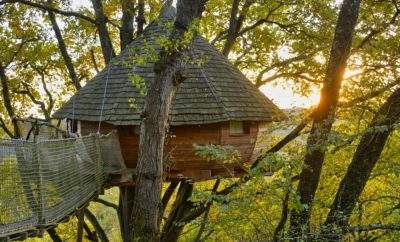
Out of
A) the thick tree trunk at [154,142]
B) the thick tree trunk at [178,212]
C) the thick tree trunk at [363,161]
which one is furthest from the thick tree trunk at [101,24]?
the thick tree trunk at [363,161]

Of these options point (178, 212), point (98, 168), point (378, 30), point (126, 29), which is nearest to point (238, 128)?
point (178, 212)

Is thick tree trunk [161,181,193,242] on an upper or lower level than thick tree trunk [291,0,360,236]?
lower

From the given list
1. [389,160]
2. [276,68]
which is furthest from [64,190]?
[276,68]

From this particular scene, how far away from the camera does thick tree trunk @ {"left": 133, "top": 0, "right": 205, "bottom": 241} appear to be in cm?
762

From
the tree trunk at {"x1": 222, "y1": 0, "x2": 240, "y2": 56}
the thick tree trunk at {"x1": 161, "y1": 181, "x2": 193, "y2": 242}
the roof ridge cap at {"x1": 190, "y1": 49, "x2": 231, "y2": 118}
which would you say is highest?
the tree trunk at {"x1": 222, "y1": 0, "x2": 240, "y2": 56}

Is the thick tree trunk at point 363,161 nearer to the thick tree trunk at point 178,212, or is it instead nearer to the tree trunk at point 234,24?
the tree trunk at point 234,24

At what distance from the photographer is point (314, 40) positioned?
13.1 m

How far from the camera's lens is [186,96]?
11078mm

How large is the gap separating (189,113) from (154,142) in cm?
298

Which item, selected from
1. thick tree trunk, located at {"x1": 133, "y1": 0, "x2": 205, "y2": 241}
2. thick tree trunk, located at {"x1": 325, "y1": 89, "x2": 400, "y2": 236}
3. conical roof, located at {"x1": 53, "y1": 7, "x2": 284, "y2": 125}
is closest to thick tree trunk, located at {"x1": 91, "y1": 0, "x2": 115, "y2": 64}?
→ conical roof, located at {"x1": 53, "y1": 7, "x2": 284, "y2": 125}

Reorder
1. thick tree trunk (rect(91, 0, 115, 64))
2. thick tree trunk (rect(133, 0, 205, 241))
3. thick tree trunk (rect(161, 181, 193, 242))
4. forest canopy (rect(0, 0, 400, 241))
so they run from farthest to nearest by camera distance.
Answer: thick tree trunk (rect(91, 0, 115, 64))
thick tree trunk (rect(161, 181, 193, 242))
thick tree trunk (rect(133, 0, 205, 241))
forest canopy (rect(0, 0, 400, 241))

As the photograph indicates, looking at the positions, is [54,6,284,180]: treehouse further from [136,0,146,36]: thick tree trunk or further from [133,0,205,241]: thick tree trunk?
[133,0,205,241]: thick tree trunk

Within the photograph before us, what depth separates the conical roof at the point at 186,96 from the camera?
Result: 10672 millimetres

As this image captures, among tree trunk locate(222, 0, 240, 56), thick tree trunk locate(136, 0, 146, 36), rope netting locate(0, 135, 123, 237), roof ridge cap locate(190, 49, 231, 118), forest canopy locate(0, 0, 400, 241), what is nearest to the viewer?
rope netting locate(0, 135, 123, 237)
